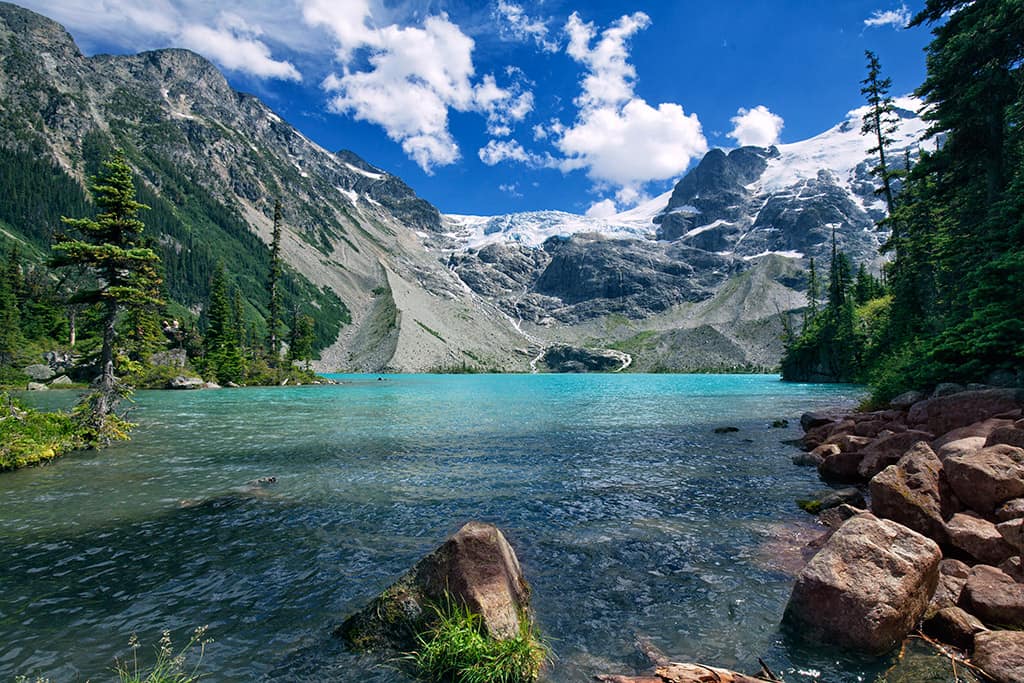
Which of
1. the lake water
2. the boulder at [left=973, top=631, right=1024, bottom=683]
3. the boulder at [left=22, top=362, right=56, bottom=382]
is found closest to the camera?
the boulder at [left=973, top=631, right=1024, bottom=683]

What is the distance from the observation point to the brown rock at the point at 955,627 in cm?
749

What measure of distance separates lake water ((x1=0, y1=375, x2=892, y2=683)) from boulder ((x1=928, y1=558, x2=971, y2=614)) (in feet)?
8.30

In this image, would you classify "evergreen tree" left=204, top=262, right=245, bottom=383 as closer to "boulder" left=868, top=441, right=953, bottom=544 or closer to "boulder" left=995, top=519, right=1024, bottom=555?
"boulder" left=868, top=441, right=953, bottom=544

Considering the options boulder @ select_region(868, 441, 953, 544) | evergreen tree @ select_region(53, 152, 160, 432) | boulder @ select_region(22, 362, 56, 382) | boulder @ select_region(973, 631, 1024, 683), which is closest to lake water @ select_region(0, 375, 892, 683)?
boulder @ select_region(973, 631, 1024, 683)

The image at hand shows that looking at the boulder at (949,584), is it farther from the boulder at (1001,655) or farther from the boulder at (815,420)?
the boulder at (815,420)

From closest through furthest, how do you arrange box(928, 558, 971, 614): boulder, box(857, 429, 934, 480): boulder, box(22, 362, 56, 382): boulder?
box(928, 558, 971, 614): boulder → box(857, 429, 934, 480): boulder → box(22, 362, 56, 382): boulder

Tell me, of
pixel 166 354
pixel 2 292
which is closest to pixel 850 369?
pixel 166 354

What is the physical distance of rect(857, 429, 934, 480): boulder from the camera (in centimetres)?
1781

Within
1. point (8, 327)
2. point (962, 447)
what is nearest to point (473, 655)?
point (962, 447)

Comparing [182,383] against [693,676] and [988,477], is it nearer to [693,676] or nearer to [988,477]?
[693,676]

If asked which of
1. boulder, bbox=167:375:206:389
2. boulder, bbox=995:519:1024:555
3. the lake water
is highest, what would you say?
boulder, bbox=995:519:1024:555

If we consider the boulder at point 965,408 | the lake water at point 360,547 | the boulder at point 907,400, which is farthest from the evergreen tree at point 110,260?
the boulder at point 907,400

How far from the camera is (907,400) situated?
26.9 m

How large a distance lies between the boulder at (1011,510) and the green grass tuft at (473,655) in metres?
10.2
